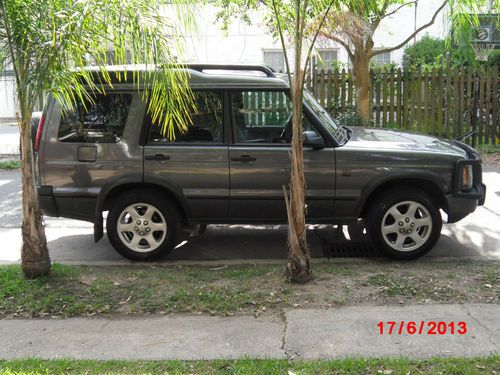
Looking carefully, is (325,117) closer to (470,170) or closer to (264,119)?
(264,119)

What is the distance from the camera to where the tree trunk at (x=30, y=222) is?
5.30m

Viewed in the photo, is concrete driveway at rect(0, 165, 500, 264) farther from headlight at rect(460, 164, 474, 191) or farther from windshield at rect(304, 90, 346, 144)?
windshield at rect(304, 90, 346, 144)

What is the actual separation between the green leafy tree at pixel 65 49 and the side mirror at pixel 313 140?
4.60 ft

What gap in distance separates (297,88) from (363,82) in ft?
30.0

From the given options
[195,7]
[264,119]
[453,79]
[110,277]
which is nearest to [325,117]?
[264,119]

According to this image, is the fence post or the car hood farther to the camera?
the fence post

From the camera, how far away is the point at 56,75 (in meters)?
5.05

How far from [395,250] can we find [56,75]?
12.5 ft

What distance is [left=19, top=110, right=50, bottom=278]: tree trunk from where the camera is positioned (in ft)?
17.4

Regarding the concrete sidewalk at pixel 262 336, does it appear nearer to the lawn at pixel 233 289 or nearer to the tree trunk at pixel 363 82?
the lawn at pixel 233 289

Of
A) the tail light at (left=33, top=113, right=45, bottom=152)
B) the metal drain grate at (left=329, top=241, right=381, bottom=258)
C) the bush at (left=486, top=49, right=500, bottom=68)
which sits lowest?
the metal drain grate at (left=329, top=241, right=381, bottom=258)

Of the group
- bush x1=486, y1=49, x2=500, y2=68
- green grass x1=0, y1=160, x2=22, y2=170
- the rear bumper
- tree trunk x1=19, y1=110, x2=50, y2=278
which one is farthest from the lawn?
bush x1=486, y1=49, x2=500, y2=68

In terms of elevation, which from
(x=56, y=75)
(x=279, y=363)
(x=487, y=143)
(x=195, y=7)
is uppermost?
(x=195, y=7)
